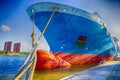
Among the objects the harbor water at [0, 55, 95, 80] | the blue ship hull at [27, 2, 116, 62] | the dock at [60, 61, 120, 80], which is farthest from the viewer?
the blue ship hull at [27, 2, 116, 62]

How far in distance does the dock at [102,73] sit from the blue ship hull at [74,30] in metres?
0.15

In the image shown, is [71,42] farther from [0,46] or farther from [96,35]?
[0,46]

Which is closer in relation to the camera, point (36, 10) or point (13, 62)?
point (13, 62)

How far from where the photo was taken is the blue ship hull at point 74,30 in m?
2.94

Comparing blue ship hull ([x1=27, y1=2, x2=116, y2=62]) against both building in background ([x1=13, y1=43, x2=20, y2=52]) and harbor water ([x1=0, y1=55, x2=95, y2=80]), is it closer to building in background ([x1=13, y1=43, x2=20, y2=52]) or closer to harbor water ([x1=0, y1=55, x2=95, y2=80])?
harbor water ([x1=0, y1=55, x2=95, y2=80])

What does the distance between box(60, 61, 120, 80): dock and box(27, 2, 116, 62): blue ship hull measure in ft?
0.48

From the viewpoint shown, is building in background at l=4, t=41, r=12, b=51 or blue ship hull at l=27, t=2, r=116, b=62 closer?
building in background at l=4, t=41, r=12, b=51

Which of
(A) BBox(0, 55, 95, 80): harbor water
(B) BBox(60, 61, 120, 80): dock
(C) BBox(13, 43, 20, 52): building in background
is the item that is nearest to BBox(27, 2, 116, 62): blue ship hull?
(B) BBox(60, 61, 120, 80): dock

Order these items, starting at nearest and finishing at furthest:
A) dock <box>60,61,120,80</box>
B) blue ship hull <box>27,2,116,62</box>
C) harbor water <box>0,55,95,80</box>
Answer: harbor water <box>0,55,95,80</box>
dock <box>60,61,120,80</box>
blue ship hull <box>27,2,116,62</box>

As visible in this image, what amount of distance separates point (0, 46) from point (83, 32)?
1.07 m

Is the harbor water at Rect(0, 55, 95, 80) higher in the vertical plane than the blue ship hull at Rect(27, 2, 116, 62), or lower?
lower

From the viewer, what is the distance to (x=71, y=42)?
9.86 feet

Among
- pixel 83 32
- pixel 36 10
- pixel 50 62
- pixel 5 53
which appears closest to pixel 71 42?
pixel 83 32

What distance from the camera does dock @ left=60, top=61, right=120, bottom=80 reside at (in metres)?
2.80
